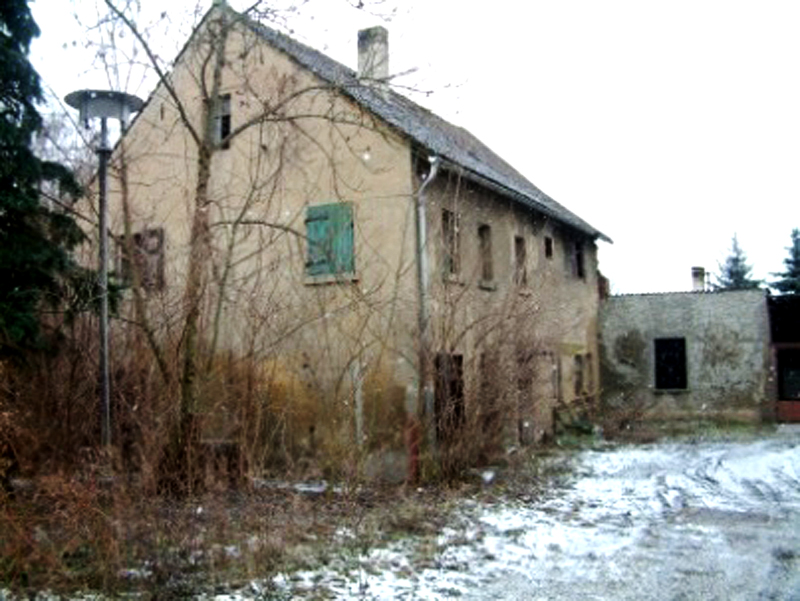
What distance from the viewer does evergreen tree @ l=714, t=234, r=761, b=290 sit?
Result: 52.3 metres

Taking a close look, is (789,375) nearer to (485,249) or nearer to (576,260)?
(576,260)

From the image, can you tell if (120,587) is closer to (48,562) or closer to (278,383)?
(48,562)

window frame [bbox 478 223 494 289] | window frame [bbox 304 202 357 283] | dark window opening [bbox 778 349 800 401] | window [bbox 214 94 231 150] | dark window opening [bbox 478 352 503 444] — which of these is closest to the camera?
dark window opening [bbox 478 352 503 444]

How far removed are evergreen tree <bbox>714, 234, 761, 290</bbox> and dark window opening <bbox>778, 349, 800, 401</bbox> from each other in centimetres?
2443

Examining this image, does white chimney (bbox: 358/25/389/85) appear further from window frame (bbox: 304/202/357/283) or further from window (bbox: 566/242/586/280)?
window (bbox: 566/242/586/280)

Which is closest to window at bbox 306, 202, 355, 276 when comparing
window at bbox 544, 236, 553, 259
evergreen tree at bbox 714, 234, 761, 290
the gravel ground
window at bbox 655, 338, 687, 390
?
the gravel ground

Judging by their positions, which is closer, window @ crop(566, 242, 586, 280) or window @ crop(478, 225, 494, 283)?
window @ crop(478, 225, 494, 283)

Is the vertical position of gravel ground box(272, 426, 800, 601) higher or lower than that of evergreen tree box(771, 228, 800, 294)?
lower

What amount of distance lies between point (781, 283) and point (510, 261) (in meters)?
32.1

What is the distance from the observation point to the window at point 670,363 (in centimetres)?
2617

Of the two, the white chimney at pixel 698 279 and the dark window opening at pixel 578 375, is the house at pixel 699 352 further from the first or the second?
the white chimney at pixel 698 279

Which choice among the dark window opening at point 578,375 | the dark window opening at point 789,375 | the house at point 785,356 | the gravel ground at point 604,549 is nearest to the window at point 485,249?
the gravel ground at point 604,549

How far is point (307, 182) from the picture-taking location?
51.9ft

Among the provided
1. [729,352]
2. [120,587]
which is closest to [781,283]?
[729,352]
